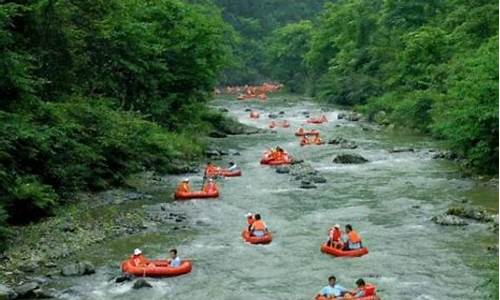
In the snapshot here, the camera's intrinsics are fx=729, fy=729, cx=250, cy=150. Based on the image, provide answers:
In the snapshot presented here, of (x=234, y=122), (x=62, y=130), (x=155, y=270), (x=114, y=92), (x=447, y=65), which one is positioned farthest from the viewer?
(x=234, y=122)

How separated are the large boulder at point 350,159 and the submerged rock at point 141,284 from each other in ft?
60.2

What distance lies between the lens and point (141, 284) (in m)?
16.3

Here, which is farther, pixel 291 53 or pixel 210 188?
pixel 291 53

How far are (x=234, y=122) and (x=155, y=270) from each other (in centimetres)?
3038

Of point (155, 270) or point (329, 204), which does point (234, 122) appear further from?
point (155, 270)

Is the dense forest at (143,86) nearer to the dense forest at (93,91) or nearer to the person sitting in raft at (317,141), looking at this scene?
the dense forest at (93,91)

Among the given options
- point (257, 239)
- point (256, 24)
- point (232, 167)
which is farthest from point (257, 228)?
point (256, 24)

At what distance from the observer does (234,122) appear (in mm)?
47156

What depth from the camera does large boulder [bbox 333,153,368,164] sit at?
33.3 m

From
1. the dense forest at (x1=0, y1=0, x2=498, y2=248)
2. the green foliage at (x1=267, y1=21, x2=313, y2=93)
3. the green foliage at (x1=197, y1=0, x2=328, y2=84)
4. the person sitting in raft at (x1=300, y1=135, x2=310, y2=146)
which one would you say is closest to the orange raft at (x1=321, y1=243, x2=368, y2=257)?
the dense forest at (x1=0, y1=0, x2=498, y2=248)

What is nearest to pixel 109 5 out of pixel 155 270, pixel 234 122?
pixel 155 270

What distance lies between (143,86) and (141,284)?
19.0 m

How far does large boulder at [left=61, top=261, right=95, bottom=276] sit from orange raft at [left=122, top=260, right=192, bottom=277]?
2.61 ft

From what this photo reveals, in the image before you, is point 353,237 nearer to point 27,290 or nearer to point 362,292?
point 362,292
